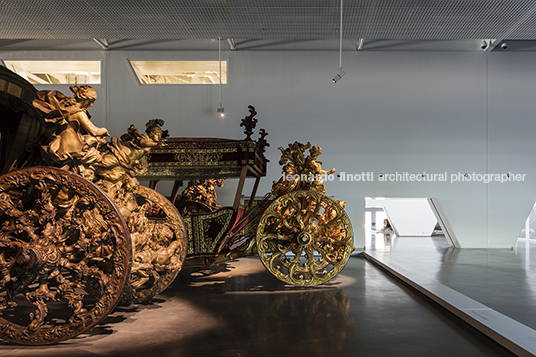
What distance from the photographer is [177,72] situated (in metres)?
8.58

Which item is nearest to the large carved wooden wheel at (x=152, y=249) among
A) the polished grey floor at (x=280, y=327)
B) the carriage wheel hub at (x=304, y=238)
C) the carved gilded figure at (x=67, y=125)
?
the polished grey floor at (x=280, y=327)

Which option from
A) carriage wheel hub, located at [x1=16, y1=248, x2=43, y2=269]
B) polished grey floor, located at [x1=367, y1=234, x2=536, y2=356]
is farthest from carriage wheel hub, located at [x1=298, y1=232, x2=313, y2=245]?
carriage wheel hub, located at [x1=16, y1=248, x2=43, y2=269]

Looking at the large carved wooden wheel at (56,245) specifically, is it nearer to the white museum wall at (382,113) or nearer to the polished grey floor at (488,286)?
the polished grey floor at (488,286)

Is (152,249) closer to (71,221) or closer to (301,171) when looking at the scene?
(71,221)

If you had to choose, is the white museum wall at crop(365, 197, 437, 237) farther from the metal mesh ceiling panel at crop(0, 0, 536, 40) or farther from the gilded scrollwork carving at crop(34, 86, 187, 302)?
the gilded scrollwork carving at crop(34, 86, 187, 302)

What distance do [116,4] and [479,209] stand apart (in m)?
8.16

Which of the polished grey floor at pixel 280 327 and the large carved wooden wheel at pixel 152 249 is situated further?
the large carved wooden wheel at pixel 152 249

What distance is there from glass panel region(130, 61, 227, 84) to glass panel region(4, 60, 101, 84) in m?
0.99

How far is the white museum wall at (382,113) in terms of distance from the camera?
26.9 ft

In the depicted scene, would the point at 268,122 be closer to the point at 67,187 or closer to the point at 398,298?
the point at 398,298

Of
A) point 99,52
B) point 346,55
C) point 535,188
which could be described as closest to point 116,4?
point 99,52

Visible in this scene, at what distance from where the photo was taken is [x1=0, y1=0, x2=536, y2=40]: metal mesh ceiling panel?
19.7 ft

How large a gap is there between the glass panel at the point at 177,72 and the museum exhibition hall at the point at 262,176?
0.15ft

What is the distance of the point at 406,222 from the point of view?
13.2 metres
